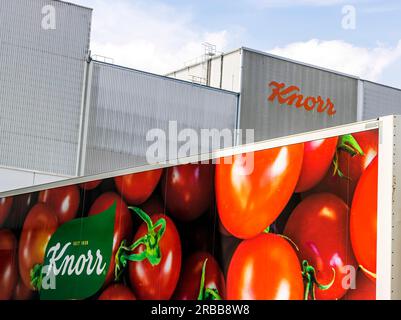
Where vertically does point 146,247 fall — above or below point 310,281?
above

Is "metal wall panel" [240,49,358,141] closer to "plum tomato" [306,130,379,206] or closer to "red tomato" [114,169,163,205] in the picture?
"red tomato" [114,169,163,205]

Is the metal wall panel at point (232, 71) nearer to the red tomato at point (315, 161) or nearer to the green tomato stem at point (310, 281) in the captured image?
the red tomato at point (315, 161)

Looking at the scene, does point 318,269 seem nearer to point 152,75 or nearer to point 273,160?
point 273,160

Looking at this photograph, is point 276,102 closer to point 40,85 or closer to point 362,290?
point 40,85

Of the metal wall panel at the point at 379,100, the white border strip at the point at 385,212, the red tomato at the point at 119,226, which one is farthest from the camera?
the metal wall panel at the point at 379,100

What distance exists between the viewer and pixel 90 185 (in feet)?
32.9

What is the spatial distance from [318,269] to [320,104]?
26794 mm

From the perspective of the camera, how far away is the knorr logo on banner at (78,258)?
9.32m

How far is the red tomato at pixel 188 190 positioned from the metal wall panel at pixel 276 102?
21.4m

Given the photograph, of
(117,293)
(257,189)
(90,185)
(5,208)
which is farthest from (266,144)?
(5,208)

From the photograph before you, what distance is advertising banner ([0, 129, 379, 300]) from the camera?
611 cm

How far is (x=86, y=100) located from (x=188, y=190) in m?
18.1

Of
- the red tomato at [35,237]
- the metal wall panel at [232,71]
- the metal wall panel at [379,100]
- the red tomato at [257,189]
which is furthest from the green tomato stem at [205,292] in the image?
the metal wall panel at [379,100]

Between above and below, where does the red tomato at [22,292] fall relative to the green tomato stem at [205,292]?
below
